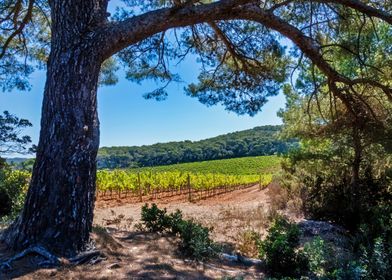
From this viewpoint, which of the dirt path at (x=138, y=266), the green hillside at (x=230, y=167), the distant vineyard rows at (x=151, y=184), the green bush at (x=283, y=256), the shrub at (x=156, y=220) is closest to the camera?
the dirt path at (x=138, y=266)

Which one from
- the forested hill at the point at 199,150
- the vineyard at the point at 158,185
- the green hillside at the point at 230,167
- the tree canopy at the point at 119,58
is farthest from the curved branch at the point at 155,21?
the forested hill at the point at 199,150

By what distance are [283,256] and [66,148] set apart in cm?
254

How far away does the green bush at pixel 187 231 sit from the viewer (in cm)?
404

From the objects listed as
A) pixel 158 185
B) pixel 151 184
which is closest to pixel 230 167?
pixel 158 185

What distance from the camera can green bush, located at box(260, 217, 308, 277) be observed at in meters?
3.76

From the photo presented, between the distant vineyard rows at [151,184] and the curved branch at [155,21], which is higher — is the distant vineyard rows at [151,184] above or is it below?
below

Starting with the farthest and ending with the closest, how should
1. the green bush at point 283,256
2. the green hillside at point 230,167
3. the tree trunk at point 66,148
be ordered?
the green hillside at point 230,167 < the green bush at point 283,256 < the tree trunk at point 66,148

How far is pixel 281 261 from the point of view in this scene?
151 inches

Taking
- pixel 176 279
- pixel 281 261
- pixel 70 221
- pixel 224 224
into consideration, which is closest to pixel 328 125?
pixel 224 224

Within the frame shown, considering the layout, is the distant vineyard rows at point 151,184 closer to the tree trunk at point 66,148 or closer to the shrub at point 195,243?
the shrub at point 195,243

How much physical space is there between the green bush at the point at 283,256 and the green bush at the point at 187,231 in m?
0.65

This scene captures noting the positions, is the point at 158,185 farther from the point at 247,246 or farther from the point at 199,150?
the point at 199,150

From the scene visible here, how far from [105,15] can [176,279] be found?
2858 millimetres

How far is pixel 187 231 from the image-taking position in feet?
14.0
